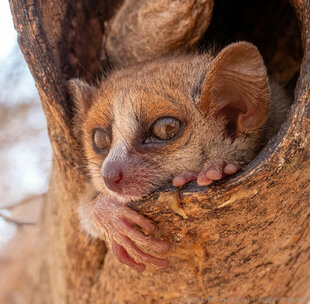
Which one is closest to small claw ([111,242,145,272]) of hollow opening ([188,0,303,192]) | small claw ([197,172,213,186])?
small claw ([197,172,213,186])

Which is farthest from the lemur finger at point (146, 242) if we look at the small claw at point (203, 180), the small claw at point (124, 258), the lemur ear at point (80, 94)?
the lemur ear at point (80, 94)

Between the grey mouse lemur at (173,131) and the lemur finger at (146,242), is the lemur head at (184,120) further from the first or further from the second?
the lemur finger at (146,242)

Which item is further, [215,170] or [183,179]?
[183,179]

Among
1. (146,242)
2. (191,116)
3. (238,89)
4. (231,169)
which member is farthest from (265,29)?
(146,242)

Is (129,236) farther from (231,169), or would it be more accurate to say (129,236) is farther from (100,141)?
(100,141)

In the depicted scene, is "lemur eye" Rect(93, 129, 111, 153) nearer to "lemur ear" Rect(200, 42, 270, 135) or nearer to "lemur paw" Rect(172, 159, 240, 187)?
"lemur ear" Rect(200, 42, 270, 135)

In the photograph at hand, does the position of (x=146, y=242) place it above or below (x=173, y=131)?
below
